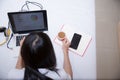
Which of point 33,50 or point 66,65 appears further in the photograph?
point 66,65

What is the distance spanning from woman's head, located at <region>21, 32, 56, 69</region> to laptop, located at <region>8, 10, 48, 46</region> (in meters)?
0.37

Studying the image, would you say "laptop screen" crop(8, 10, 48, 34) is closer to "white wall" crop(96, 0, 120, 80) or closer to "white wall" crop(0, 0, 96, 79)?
"white wall" crop(0, 0, 96, 79)

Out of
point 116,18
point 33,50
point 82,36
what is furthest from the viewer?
point 82,36

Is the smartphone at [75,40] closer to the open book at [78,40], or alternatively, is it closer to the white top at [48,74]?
the open book at [78,40]

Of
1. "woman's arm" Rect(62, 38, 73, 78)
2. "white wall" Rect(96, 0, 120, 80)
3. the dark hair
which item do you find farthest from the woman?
"white wall" Rect(96, 0, 120, 80)

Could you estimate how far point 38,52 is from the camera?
1.17m

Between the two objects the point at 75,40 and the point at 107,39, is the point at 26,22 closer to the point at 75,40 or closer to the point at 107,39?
the point at 75,40

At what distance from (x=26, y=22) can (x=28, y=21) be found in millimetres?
19

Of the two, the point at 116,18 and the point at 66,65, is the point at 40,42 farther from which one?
the point at 116,18

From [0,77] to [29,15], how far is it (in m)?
0.60

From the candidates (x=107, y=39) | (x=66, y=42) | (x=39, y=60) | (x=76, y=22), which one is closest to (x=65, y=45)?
(x=66, y=42)

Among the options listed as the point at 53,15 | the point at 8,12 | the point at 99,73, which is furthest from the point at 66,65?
the point at 8,12

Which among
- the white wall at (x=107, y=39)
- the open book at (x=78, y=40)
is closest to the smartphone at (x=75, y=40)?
the open book at (x=78, y=40)

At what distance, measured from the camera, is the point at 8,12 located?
1651 millimetres
